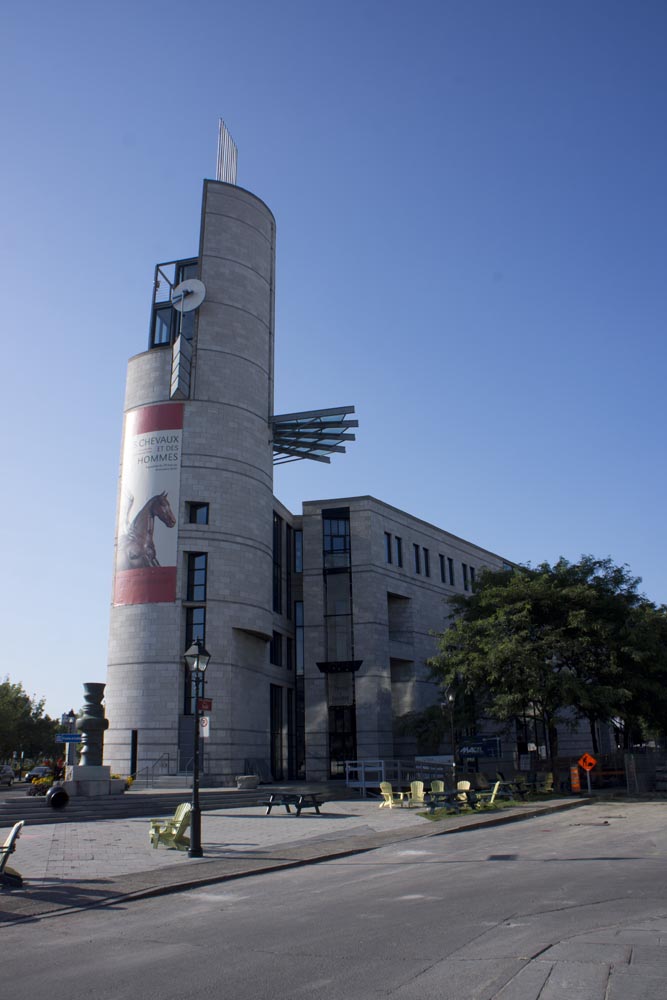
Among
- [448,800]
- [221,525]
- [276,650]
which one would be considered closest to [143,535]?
[221,525]

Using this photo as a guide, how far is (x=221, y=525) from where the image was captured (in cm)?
4016

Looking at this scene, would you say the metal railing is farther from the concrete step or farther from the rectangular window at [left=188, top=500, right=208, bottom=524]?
the rectangular window at [left=188, top=500, right=208, bottom=524]

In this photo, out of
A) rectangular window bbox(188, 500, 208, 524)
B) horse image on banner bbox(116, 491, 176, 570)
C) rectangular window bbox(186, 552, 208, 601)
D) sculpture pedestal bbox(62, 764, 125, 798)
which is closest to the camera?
sculpture pedestal bbox(62, 764, 125, 798)

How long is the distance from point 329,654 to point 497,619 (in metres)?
13.3

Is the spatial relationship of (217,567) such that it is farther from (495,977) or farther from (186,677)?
(495,977)

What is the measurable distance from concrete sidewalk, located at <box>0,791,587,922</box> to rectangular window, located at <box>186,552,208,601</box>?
12351mm

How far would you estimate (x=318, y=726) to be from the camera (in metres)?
45.7

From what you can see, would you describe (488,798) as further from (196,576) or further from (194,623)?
(196,576)

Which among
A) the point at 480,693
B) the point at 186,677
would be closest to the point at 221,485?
the point at 186,677

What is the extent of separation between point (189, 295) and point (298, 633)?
68.7 feet

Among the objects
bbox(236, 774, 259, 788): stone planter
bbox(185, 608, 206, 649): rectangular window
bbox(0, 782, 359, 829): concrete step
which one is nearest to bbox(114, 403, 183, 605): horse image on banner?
bbox(185, 608, 206, 649): rectangular window

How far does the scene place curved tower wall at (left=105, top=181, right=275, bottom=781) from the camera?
37.5 m

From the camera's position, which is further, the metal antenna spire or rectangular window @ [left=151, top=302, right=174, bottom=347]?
the metal antenna spire

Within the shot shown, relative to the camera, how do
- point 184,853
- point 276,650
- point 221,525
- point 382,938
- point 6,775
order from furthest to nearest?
point 6,775
point 276,650
point 221,525
point 184,853
point 382,938
